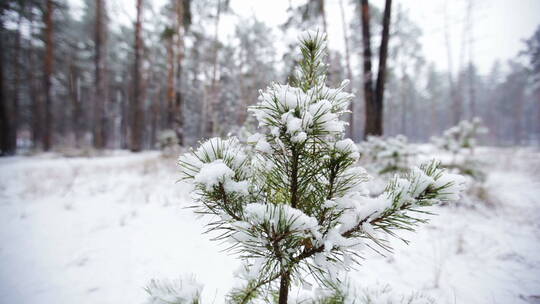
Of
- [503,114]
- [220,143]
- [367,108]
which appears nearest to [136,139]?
[367,108]

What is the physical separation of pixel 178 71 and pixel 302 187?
11375 mm

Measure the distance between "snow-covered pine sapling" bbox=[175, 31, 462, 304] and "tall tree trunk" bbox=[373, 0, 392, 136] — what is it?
5.23 metres

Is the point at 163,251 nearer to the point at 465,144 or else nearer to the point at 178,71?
the point at 465,144

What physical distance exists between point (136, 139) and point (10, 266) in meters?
A: 10.9

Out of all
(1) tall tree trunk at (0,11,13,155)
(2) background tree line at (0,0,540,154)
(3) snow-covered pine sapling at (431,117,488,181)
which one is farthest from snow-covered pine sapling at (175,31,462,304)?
(1) tall tree trunk at (0,11,13,155)

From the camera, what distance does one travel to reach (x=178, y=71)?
1062cm

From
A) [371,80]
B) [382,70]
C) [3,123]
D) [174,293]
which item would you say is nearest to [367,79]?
[371,80]

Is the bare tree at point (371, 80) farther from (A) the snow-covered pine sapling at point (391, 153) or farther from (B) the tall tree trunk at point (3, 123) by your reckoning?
(B) the tall tree trunk at point (3, 123)

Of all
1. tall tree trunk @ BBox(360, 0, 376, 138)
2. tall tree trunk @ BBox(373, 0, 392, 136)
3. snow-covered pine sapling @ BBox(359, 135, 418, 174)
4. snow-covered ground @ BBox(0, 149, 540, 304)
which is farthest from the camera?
tall tree trunk @ BBox(360, 0, 376, 138)

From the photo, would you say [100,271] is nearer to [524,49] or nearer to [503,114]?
[524,49]

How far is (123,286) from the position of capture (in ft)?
6.89

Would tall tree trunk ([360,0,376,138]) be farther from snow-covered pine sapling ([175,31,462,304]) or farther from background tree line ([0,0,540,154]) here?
snow-covered pine sapling ([175,31,462,304])

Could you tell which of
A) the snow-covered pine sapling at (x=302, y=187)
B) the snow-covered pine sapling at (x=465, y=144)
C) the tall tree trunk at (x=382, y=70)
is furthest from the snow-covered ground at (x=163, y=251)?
the tall tree trunk at (x=382, y=70)

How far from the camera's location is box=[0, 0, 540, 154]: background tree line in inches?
351
